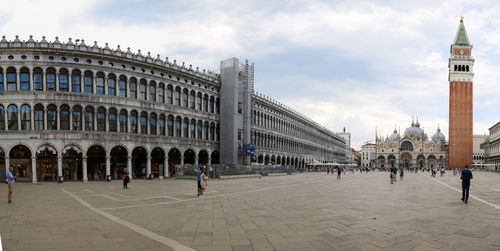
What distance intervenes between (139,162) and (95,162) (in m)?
5.58

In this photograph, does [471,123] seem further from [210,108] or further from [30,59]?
[30,59]

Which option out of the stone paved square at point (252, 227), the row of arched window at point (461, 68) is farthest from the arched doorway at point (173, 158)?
the row of arched window at point (461, 68)

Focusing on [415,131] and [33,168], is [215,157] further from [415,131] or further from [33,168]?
[415,131]

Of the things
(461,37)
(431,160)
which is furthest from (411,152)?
(461,37)

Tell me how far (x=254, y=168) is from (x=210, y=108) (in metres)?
11.7

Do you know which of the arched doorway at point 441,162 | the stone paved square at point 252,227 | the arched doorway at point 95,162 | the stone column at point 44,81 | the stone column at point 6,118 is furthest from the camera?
the arched doorway at point 441,162

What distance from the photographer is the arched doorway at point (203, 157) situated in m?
48.8

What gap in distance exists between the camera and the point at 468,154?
101 meters

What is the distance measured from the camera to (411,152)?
474 feet

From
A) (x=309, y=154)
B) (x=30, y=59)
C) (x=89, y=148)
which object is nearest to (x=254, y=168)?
(x=89, y=148)

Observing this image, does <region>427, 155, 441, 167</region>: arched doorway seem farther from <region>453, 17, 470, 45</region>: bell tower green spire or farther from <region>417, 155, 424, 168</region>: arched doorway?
<region>453, 17, 470, 45</region>: bell tower green spire

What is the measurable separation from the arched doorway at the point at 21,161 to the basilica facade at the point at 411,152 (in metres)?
133

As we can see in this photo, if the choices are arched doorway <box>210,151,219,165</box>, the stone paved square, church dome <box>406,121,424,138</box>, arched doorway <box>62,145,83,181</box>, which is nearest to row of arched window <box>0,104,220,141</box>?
arched doorway <box>62,145,83,181</box>

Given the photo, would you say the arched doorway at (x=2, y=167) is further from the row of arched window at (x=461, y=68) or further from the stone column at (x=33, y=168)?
the row of arched window at (x=461, y=68)
